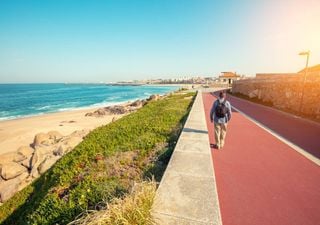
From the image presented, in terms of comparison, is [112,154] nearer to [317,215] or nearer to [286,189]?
[286,189]

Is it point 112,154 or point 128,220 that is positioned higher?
point 128,220

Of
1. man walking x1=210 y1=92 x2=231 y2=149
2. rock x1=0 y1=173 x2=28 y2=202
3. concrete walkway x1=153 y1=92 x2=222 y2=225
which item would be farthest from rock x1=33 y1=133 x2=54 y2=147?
man walking x1=210 y1=92 x2=231 y2=149

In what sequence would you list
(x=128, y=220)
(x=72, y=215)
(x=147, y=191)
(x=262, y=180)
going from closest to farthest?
(x=128, y=220) < (x=147, y=191) < (x=72, y=215) < (x=262, y=180)

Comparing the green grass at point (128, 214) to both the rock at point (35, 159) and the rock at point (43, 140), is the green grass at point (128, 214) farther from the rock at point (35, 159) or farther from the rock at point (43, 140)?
the rock at point (43, 140)

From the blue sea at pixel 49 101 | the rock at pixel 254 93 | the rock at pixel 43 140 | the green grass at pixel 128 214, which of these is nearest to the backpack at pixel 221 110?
the green grass at pixel 128 214

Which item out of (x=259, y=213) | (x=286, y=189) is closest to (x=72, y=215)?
(x=259, y=213)

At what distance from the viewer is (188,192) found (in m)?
3.25

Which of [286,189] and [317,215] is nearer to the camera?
[317,215]

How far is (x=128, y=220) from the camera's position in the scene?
Answer: 2.37m

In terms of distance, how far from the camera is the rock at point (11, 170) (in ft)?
28.0

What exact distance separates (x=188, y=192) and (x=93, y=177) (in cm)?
276

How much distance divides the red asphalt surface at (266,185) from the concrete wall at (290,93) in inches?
282

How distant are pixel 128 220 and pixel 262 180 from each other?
9.93 ft

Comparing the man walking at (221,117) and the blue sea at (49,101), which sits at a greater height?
the man walking at (221,117)
